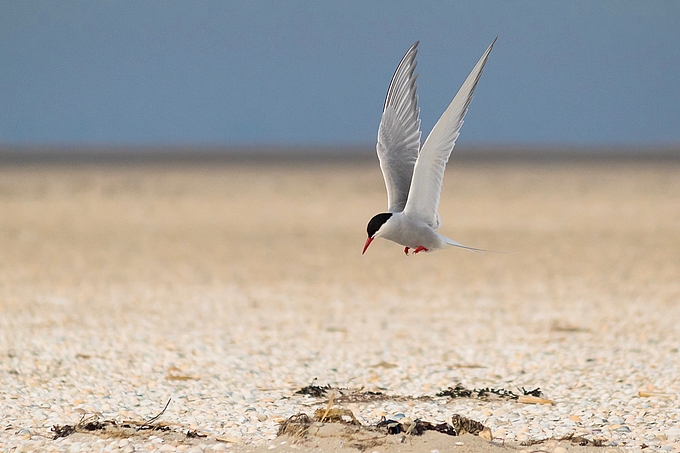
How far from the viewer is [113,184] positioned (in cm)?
3497

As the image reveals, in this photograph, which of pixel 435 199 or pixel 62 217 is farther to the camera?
pixel 62 217

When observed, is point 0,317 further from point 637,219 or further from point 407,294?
point 637,219

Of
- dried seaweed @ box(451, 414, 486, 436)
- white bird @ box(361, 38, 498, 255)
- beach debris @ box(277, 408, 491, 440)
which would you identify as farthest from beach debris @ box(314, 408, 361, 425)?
white bird @ box(361, 38, 498, 255)

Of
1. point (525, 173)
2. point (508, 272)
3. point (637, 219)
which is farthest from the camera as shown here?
point (525, 173)

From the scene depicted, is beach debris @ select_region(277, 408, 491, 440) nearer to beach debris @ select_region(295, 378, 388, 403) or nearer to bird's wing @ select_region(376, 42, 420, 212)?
beach debris @ select_region(295, 378, 388, 403)

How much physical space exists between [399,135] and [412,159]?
0.15 meters

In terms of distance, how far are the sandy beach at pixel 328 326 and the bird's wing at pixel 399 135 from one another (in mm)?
1517

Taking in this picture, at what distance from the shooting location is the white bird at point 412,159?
4586mm

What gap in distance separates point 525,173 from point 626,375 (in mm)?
33178

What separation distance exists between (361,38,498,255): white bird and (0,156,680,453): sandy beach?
4.88ft

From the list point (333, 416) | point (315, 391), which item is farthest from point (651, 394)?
point (333, 416)

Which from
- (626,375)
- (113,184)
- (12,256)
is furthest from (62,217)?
(626,375)

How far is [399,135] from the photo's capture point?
17.8 feet

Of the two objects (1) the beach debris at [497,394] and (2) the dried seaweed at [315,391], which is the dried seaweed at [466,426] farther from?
(2) the dried seaweed at [315,391]
